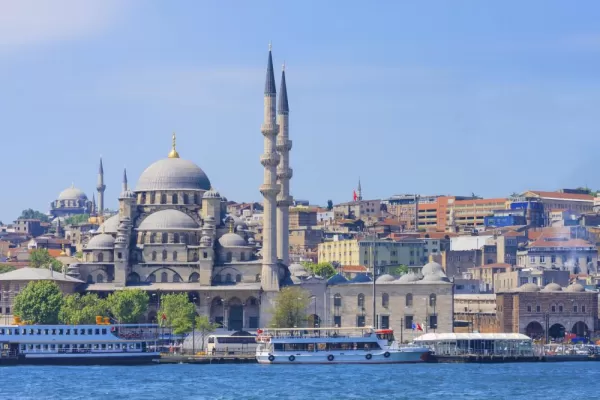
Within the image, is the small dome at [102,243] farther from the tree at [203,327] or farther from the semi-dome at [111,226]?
the tree at [203,327]

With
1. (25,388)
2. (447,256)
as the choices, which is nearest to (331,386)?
(25,388)

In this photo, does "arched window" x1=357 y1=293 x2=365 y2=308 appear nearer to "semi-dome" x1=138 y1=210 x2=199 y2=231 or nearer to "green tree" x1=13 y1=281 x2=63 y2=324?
"semi-dome" x1=138 y1=210 x2=199 y2=231

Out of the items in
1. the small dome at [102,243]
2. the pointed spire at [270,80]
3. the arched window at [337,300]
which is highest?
the pointed spire at [270,80]

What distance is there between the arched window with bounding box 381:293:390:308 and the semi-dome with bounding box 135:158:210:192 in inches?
559

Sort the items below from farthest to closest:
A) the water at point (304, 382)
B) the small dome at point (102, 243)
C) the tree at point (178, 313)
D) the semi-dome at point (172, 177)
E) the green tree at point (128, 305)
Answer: the semi-dome at point (172, 177), the small dome at point (102, 243), the green tree at point (128, 305), the tree at point (178, 313), the water at point (304, 382)

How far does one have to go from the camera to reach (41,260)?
12062 cm

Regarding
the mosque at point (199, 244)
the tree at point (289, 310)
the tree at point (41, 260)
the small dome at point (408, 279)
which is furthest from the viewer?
the tree at point (41, 260)

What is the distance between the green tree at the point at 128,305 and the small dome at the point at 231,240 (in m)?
7.05

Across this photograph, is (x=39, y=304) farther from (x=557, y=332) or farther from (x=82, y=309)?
→ (x=557, y=332)

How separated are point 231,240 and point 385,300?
9.65 metres

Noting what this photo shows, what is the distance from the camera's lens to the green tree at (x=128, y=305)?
8988 cm

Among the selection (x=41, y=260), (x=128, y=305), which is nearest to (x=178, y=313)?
(x=128, y=305)

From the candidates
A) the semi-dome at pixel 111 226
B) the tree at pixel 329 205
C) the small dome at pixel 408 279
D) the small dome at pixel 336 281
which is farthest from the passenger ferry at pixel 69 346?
the tree at pixel 329 205

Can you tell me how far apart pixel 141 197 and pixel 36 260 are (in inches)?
850
